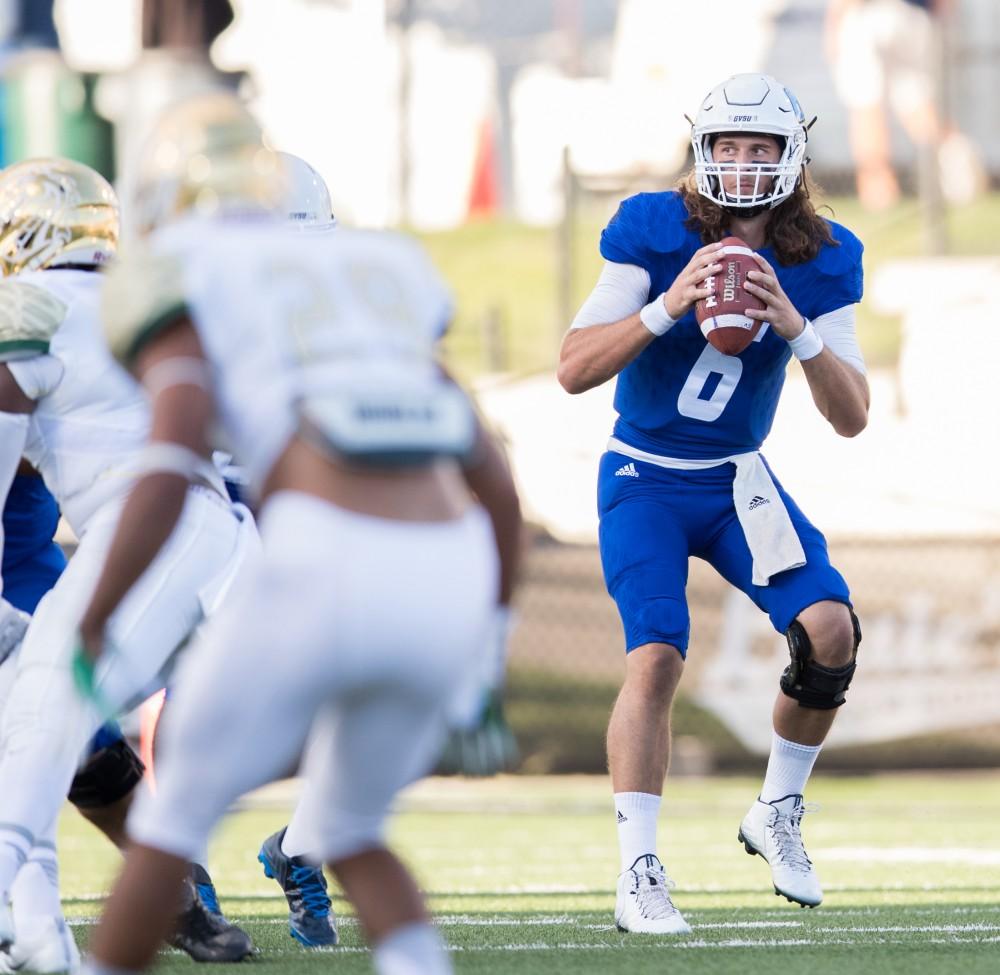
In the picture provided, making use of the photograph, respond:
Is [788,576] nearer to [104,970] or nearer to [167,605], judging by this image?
[167,605]

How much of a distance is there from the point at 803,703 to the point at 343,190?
38.7 ft

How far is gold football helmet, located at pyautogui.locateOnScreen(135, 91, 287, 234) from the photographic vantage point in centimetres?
303

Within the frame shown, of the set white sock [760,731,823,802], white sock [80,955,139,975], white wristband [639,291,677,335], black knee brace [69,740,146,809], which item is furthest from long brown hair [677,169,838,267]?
white sock [80,955,139,975]

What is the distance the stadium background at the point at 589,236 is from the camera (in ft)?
32.0

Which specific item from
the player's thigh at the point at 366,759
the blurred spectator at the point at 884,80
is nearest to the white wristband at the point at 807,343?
the player's thigh at the point at 366,759

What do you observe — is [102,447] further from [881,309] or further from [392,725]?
[881,309]

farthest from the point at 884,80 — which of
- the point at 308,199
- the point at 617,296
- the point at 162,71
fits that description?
the point at 308,199

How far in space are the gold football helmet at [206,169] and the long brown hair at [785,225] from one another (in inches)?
75.0

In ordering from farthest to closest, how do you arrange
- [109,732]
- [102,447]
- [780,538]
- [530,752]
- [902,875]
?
[530,752] → [902,875] → [780,538] → [109,732] → [102,447]

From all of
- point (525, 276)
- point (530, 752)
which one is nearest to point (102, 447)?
point (530, 752)

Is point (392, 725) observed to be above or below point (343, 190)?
above

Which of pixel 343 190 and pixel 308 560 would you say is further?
pixel 343 190

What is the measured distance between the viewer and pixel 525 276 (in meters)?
16.1

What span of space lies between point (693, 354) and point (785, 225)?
369mm
